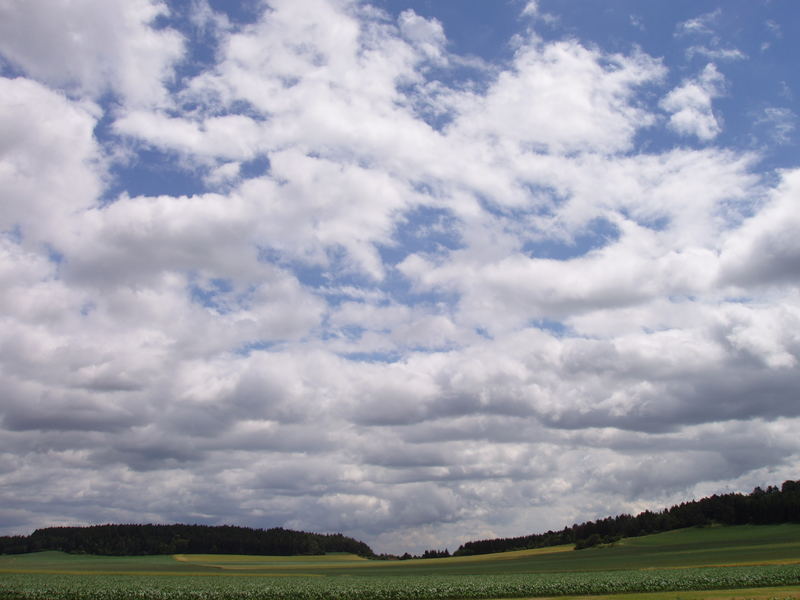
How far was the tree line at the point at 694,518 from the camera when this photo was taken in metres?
158

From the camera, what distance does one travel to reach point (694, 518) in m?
177

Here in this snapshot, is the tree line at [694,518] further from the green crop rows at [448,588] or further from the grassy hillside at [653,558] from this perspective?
the green crop rows at [448,588]

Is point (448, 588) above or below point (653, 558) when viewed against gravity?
above

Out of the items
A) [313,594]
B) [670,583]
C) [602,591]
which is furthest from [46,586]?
[670,583]

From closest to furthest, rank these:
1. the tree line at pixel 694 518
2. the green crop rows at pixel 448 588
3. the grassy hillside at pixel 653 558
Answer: the green crop rows at pixel 448 588
the grassy hillside at pixel 653 558
the tree line at pixel 694 518

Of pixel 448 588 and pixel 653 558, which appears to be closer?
pixel 448 588

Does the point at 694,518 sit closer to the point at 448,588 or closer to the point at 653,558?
the point at 653,558

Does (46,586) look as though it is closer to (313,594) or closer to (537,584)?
(313,594)

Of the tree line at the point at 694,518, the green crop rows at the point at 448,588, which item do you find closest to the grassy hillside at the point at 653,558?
the tree line at the point at 694,518

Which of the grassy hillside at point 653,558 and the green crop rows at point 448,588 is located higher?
the green crop rows at point 448,588

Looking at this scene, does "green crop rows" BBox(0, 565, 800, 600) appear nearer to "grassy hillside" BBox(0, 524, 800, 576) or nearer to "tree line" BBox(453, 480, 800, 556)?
"grassy hillside" BBox(0, 524, 800, 576)

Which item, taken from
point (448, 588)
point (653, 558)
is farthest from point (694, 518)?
point (448, 588)

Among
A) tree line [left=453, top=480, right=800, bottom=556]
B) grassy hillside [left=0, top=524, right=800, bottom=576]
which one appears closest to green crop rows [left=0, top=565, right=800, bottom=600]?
grassy hillside [left=0, top=524, right=800, bottom=576]

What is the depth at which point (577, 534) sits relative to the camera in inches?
7470
